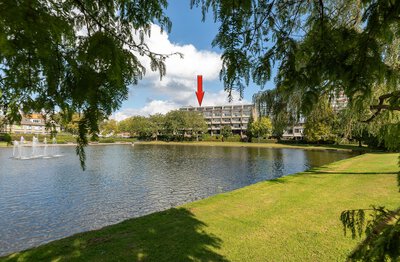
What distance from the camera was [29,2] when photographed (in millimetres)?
1234

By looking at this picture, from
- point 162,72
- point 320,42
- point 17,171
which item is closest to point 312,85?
point 320,42

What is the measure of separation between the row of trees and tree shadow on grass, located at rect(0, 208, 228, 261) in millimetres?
73210

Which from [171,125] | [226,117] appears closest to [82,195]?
[171,125]

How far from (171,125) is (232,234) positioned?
7526 centimetres

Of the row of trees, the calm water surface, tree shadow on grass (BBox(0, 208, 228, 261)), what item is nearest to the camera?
tree shadow on grass (BBox(0, 208, 228, 261))

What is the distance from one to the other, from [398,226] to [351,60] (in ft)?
4.48

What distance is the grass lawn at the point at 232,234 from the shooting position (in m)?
5.54

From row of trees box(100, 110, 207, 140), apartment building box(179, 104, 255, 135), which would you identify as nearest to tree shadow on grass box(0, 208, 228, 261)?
row of trees box(100, 110, 207, 140)

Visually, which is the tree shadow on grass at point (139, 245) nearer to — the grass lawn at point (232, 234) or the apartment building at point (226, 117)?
the grass lawn at point (232, 234)

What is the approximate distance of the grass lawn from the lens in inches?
218

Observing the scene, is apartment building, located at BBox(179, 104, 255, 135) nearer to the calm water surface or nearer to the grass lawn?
the calm water surface

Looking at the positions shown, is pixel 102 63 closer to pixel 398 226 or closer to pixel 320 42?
pixel 320 42

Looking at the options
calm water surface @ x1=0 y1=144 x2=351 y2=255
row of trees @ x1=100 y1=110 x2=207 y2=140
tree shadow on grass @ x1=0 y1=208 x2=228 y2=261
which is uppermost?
row of trees @ x1=100 y1=110 x2=207 y2=140

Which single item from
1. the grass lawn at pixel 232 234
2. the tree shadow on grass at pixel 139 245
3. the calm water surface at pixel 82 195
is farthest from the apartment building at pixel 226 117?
the tree shadow on grass at pixel 139 245
